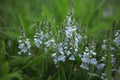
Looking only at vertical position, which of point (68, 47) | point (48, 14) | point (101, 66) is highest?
point (48, 14)

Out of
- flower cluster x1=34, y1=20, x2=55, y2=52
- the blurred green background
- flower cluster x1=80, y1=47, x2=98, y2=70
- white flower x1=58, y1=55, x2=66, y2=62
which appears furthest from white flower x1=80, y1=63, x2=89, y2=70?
the blurred green background

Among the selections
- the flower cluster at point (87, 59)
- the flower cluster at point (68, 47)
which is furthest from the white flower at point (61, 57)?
the flower cluster at point (87, 59)

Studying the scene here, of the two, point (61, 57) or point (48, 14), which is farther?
point (48, 14)

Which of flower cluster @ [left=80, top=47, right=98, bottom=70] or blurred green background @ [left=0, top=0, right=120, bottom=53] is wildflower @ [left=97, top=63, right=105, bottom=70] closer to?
flower cluster @ [left=80, top=47, right=98, bottom=70]

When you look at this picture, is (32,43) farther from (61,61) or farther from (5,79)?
(5,79)

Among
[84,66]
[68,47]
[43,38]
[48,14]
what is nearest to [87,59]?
[84,66]

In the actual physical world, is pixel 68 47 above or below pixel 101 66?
above

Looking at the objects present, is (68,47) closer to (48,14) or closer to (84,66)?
(84,66)

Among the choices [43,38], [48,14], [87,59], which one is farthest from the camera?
[48,14]

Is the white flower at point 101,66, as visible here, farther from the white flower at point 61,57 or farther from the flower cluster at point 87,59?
the white flower at point 61,57

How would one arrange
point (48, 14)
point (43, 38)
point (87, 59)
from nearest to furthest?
point (87, 59)
point (43, 38)
point (48, 14)
